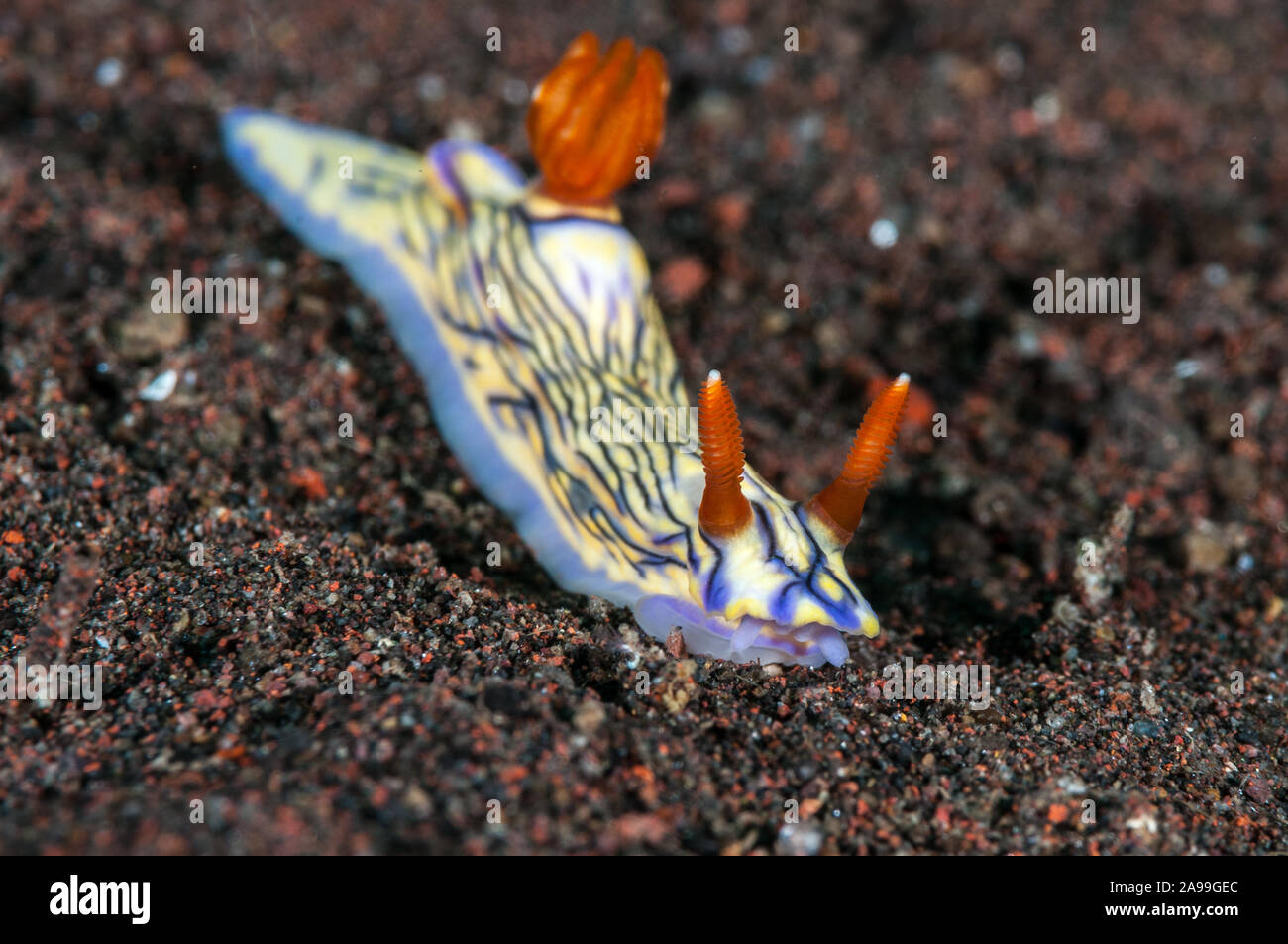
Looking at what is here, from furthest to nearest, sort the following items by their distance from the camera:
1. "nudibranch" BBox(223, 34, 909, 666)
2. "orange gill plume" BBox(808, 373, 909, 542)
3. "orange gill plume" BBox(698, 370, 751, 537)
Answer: "nudibranch" BBox(223, 34, 909, 666) → "orange gill plume" BBox(808, 373, 909, 542) → "orange gill plume" BBox(698, 370, 751, 537)

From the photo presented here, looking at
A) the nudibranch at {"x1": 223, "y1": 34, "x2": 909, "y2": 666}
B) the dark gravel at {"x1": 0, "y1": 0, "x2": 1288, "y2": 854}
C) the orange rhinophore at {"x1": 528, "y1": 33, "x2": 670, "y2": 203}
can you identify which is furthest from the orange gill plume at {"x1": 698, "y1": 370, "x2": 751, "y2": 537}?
the orange rhinophore at {"x1": 528, "y1": 33, "x2": 670, "y2": 203}

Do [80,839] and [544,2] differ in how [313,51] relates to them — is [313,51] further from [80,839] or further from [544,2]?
[80,839]

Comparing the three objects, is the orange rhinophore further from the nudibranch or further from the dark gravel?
the dark gravel

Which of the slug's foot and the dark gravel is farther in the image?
the slug's foot

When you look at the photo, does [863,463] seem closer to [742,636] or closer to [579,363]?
[742,636]

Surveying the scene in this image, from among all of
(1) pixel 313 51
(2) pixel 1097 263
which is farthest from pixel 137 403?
(2) pixel 1097 263
